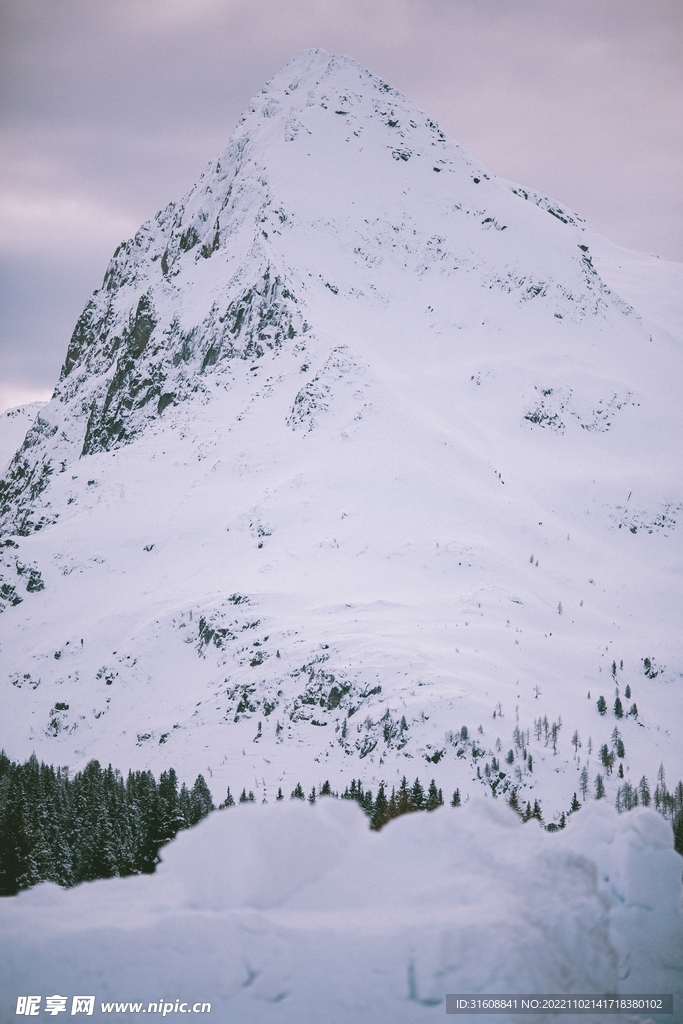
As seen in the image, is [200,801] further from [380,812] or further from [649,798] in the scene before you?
[649,798]

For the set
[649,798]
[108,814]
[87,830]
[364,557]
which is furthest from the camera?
[364,557]

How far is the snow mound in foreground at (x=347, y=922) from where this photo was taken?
18.2 meters

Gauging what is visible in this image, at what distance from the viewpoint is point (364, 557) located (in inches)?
4820

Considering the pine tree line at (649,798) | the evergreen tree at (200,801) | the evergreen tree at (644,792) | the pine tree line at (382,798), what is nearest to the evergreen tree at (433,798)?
the pine tree line at (382,798)

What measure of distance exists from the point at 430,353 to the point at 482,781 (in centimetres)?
11908

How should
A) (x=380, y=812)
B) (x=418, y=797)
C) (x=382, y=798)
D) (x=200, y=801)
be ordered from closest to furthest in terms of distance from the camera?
(x=380, y=812), (x=382, y=798), (x=418, y=797), (x=200, y=801)

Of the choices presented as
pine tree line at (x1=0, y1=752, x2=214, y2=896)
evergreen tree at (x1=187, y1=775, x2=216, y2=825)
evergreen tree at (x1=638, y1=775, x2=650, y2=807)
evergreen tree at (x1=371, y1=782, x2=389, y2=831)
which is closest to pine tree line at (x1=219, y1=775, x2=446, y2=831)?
evergreen tree at (x1=371, y1=782, x2=389, y2=831)

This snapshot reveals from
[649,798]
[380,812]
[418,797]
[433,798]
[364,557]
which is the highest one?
[364,557]

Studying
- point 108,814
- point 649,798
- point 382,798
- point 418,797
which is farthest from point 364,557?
point 108,814

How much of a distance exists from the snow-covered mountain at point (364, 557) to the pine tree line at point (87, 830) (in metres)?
18.5

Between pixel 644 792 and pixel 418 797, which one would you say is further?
pixel 644 792

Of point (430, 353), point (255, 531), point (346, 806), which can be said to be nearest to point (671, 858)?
point (346, 806)

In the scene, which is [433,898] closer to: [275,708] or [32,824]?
[32,824]

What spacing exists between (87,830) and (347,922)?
4253 centimetres
